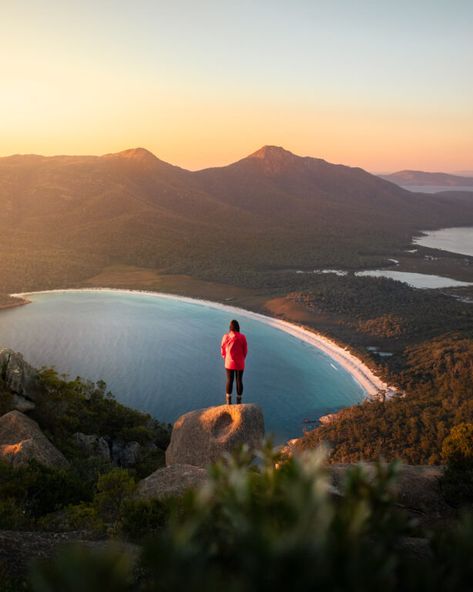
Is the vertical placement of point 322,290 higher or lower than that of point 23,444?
higher

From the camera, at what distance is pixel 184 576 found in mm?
2084

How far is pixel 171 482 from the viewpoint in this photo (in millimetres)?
12578

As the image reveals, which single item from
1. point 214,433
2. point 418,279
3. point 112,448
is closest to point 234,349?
point 214,433

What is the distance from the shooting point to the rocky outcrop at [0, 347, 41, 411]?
21828mm

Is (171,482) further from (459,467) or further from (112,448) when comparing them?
(112,448)

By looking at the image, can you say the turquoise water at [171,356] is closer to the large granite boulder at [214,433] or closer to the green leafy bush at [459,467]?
the large granite boulder at [214,433]

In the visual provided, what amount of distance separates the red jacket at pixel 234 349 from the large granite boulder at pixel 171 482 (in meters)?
3.37

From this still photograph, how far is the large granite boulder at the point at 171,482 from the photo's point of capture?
1207cm

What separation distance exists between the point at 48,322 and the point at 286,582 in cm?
10327

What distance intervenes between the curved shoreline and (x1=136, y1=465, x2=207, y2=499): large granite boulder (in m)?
57.0

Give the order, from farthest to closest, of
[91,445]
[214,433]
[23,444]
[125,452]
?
[125,452] < [91,445] < [214,433] < [23,444]

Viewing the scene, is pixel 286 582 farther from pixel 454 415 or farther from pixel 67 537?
pixel 454 415

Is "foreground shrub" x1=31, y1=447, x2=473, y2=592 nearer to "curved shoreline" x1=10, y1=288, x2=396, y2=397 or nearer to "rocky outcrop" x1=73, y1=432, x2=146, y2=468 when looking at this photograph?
"rocky outcrop" x1=73, y1=432, x2=146, y2=468

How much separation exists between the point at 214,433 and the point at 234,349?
4198 millimetres
